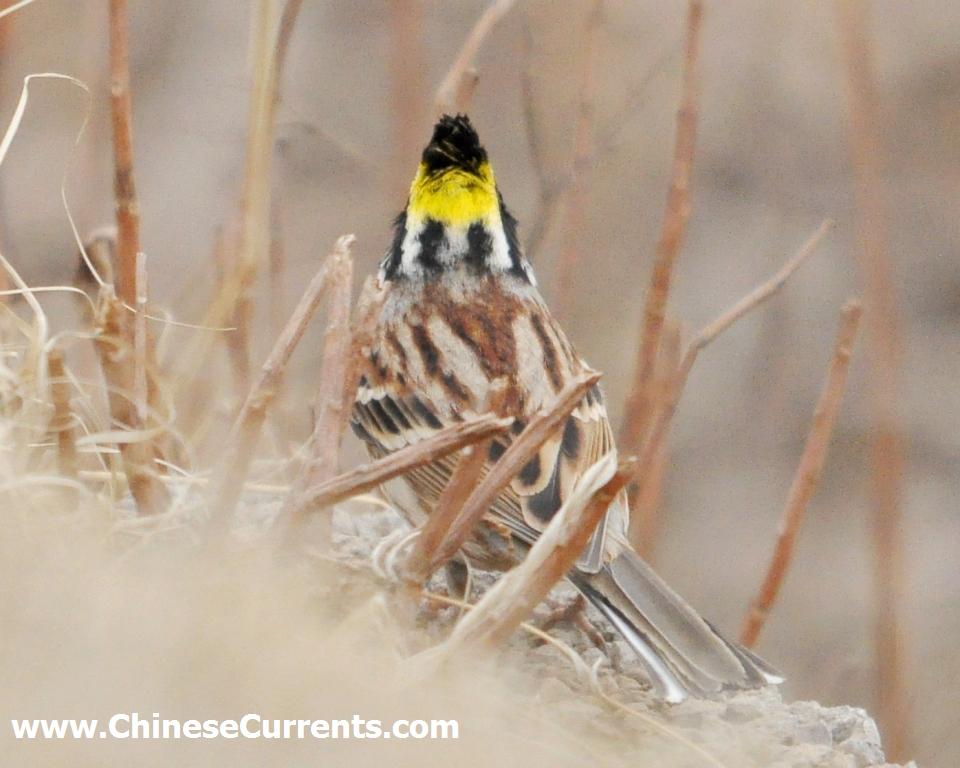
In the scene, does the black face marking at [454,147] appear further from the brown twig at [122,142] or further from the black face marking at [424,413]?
the brown twig at [122,142]

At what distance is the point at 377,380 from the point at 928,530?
133 inches

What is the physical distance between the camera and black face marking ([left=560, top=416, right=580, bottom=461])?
3568 millimetres

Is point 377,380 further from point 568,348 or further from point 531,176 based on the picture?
point 531,176

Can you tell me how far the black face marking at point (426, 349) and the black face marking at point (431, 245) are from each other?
0.48 feet

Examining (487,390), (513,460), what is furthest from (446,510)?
(487,390)

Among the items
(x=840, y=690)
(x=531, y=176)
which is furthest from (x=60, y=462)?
(x=531, y=176)

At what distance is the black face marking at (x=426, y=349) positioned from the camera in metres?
3.78

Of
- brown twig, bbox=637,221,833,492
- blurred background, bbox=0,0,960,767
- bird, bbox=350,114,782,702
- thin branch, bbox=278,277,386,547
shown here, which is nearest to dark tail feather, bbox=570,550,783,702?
bird, bbox=350,114,782,702

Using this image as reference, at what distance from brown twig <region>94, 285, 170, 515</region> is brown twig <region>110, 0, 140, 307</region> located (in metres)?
0.15

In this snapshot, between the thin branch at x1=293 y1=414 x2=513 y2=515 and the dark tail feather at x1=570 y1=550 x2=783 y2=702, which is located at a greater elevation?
the thin branch at x1=293 y1=414 x2=513 y2=515

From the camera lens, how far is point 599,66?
24.7ft

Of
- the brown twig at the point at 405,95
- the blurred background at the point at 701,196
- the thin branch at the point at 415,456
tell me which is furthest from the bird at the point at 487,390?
the blurred background at the point at 701,196

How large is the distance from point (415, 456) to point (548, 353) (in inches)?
52.7

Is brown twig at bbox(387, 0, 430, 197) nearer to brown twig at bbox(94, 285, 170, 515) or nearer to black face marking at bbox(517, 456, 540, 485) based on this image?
black face marking at bbox(517, 456, 540, 485)
